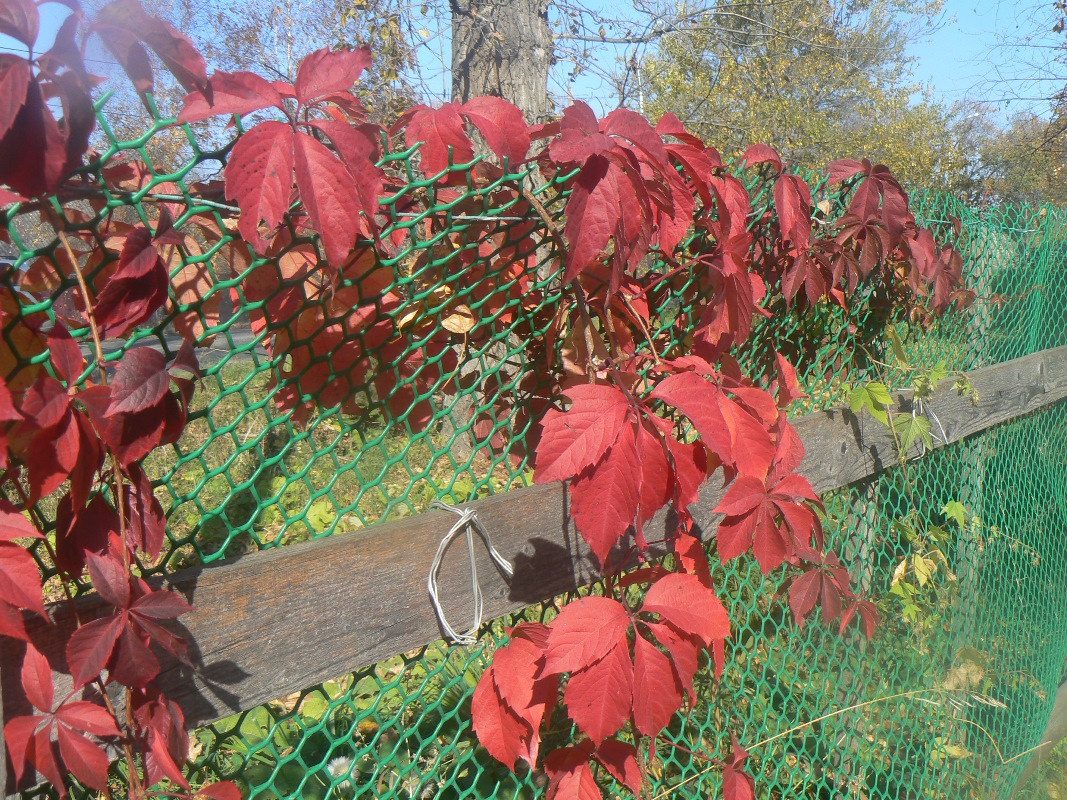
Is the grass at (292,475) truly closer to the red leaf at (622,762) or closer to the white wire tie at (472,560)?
the white wire tie at (472,560)

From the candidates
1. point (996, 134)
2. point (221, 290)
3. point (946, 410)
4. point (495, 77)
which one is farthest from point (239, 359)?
point (996, 134)

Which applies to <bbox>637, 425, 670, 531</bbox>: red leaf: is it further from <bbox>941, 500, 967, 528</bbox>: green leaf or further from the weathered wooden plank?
<bbox>941, 500, 967, 528</bbox>: green leaf

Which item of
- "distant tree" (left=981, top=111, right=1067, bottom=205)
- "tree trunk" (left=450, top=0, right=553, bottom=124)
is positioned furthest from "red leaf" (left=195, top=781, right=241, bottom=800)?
"distant tree" (left=981, top=111, right=1067, bottom=205)

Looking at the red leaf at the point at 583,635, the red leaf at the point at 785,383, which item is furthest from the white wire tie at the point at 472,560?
the red leaf at the point at 785,383

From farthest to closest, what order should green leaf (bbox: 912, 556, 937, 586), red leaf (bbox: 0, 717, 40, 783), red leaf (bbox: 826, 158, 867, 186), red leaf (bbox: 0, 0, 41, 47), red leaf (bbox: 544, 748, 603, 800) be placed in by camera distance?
green leaf (bbox: 912, 556, 937, 586)
red leaf (bbox: 826, 158, 867, 186)
red leaf (bbox: 544, 748, 603, 800)
red leaf (bbox: 0, 717, 40, 783)
red leaf (bbox: 0, 0, 41, 47)

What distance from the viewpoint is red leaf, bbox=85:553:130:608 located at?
2.68ft

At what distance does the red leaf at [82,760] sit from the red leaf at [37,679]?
0.04 metres

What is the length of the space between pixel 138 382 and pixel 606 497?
0.62m

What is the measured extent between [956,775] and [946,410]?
128cm

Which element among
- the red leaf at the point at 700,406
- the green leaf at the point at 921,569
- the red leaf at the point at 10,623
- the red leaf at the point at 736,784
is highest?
the red leaf at the point at 10,623

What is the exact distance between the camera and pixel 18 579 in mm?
715

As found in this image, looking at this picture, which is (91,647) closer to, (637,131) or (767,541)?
(637,131)

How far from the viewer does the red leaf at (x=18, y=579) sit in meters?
0.71

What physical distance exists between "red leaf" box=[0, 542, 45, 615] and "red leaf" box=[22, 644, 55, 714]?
0.10 meters
